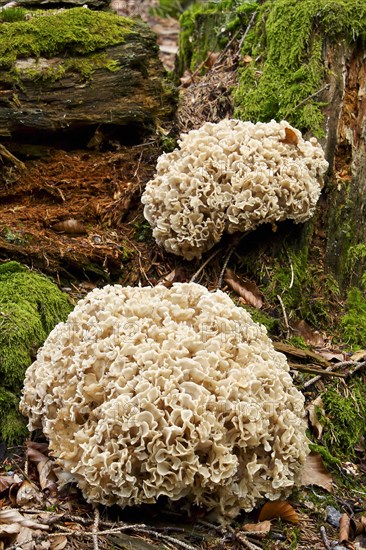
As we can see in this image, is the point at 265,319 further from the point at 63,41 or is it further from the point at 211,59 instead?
the point at 211,59

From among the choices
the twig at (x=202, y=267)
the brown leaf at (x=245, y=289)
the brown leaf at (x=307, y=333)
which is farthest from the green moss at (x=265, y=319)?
the twig at (x=202, y=267)

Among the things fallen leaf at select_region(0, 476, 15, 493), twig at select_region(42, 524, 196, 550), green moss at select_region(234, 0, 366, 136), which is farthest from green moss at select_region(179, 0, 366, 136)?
fallen leaf at select_region(0, 476, 15, 493)

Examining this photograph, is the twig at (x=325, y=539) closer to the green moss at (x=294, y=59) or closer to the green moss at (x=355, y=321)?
the green moss at (x=355, y=321)

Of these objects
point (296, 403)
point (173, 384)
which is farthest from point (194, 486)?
point (296, 403)

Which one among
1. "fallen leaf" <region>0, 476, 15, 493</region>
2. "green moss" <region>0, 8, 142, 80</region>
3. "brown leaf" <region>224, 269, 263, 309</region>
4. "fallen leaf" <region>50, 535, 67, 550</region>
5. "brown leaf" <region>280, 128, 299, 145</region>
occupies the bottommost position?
"fallen leaf" <region>0, 476, 15, 493</region>

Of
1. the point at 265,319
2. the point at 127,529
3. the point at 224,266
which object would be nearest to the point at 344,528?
the point at 127,529

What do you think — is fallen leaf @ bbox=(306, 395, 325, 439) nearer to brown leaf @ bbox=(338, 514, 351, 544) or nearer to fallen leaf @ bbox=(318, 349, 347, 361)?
fallen leaf @ bbox=(318, 349, 347, 361)
